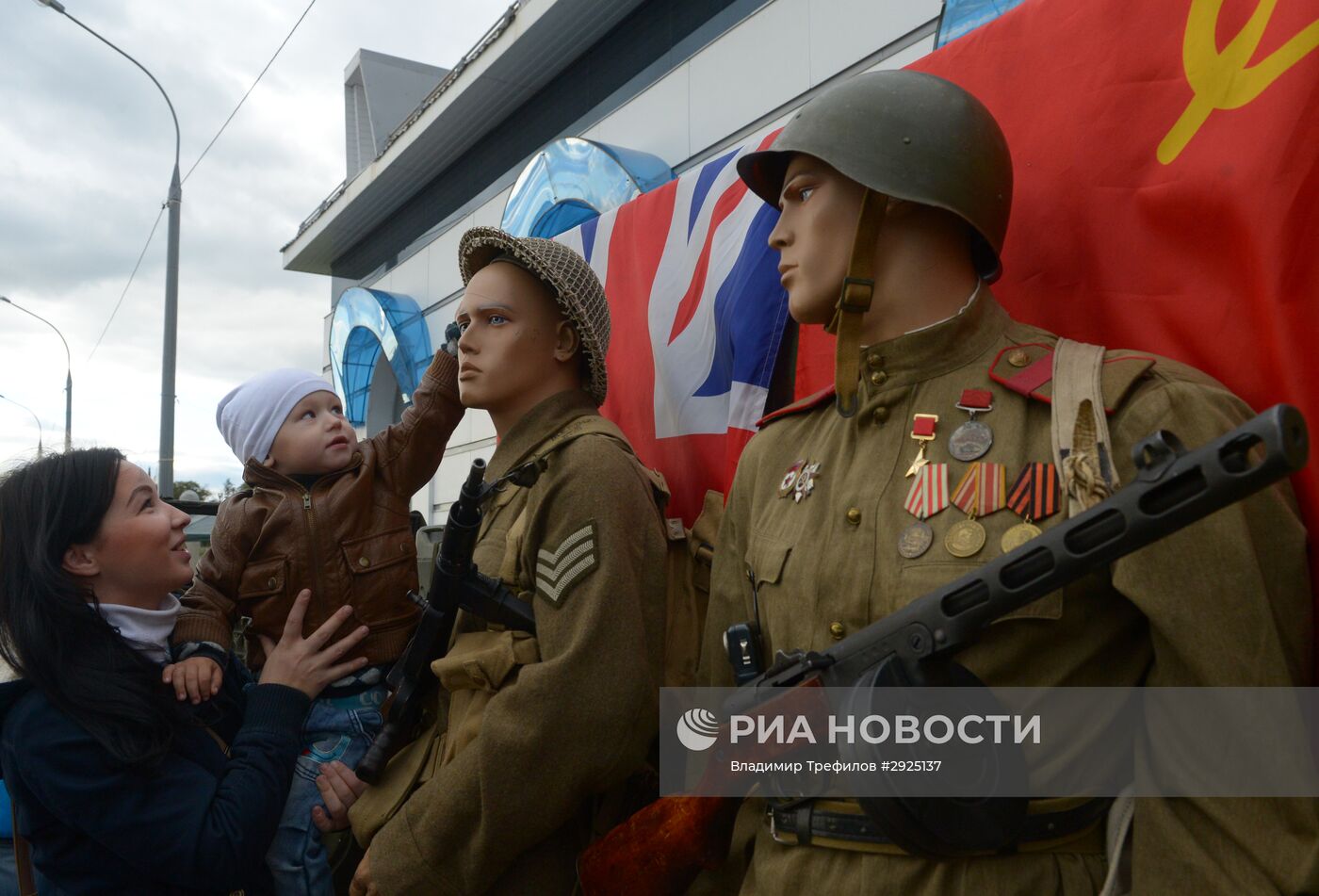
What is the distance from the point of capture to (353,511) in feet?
9.89

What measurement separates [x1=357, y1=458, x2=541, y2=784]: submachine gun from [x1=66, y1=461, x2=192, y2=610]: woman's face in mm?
657

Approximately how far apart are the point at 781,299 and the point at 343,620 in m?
1.59

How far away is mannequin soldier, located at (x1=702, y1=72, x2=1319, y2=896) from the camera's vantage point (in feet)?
4.69

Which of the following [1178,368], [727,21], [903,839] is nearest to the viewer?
[903,839]

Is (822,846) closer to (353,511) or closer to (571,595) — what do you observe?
(571,595)

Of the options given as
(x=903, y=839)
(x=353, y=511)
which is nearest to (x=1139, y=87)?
(x=903, y=839)

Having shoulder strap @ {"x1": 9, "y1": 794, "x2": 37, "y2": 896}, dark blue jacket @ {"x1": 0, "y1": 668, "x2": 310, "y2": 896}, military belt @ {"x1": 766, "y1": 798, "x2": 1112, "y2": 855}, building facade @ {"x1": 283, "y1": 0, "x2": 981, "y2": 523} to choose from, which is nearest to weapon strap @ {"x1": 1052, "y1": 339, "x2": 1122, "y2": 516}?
military belt @ {"x1": 766, "y1": 798, "x2": 1112, "y2": 855}

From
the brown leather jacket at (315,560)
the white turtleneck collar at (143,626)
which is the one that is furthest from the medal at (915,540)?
the white turtleneck collar at (143,626)

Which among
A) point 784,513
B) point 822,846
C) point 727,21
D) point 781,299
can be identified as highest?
point 727,21

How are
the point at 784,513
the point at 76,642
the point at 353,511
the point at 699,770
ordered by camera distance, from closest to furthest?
the point at 784,513 < the point at 699,770 < the point at 76,642 < the point at 353,511

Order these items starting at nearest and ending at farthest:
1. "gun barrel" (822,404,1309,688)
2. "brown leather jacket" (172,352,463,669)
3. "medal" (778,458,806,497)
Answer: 1. "gun barrel" (822,404,1309,688)
2. "medal" (778,458,806,497)
3. "brown leather jacket" (172,352,463,669)

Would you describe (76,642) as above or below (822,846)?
above

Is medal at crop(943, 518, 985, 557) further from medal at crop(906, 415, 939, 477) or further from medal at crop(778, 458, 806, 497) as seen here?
medal at crop(778, 458, 806, 497)

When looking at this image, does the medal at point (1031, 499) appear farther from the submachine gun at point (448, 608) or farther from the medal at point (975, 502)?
the submachine gun at point (448, 608)
